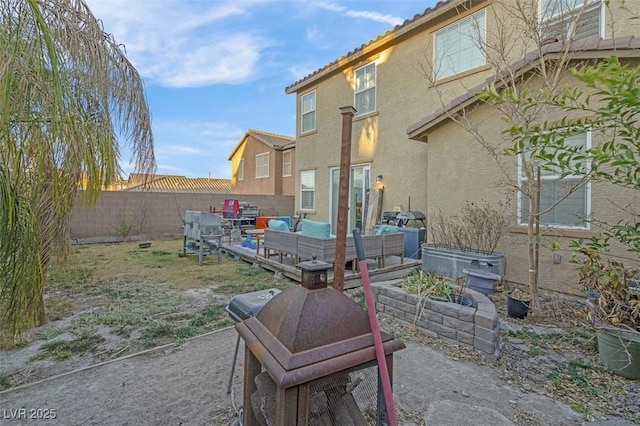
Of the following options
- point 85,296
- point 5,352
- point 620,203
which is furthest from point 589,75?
point 85,296

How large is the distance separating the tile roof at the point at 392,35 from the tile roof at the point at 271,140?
249 inches

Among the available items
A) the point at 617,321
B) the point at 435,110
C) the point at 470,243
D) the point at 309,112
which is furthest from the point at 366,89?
the point at 617,321

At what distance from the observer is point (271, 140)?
780 inches

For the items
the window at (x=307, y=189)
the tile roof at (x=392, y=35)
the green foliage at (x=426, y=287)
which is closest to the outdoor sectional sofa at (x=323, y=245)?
the green foliage at (x=426, y=287)

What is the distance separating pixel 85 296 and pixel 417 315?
529 cm

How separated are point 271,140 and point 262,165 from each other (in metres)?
1.68

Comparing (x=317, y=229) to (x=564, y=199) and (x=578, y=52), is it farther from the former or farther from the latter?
(x=578, y=52)

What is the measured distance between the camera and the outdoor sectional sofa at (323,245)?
561 centimetres

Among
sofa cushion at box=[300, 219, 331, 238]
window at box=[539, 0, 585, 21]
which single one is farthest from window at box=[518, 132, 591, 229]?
sofa cushion at box=[300, 219, 331, 238]

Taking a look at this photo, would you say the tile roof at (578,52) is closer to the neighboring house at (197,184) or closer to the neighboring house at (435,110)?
the neighboring house at (435,110)

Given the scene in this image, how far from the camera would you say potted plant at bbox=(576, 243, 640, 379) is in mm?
2768

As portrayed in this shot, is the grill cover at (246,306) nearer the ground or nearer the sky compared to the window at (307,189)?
nearer the ground

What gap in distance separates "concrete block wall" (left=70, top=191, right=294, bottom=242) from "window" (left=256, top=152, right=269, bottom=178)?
217 inches

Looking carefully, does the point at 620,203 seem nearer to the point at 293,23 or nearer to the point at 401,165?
the point at 401,165
